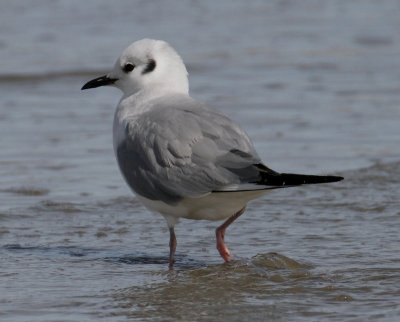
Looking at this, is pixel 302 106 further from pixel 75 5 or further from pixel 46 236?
pixel 75 5

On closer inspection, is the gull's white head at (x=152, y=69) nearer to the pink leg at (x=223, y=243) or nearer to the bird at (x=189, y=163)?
the bird at (x=189, y=163)

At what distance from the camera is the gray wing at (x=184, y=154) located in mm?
5652

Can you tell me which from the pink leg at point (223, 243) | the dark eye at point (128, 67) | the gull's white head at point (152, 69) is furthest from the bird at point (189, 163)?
the dark eye at point (128, 67)

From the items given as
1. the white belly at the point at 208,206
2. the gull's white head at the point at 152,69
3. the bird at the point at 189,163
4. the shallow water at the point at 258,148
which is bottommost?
the shallow water at the point at 258,148

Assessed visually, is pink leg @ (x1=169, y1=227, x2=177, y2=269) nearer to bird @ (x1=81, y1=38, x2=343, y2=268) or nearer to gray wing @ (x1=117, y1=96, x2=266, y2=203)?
bird @ (x1=81, y1=38, x2=343, y2=268)

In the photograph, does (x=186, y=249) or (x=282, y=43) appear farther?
(x=282, y=43)

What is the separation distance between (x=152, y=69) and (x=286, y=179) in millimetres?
1421

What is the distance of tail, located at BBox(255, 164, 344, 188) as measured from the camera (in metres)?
A: 5.29

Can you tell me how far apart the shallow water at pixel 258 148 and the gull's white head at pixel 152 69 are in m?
0.86

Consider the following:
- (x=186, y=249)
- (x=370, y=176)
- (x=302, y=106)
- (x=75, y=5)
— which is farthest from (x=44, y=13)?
(x=186, y=249)

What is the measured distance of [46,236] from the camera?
21.7 ft

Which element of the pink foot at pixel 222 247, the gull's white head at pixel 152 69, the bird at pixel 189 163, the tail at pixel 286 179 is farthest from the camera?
the gull's white head at pixel 152 69

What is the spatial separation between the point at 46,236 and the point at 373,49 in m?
6.88

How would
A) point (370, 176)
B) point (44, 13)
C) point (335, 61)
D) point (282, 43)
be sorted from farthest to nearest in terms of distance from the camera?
point (44, 13) → point (282, 43) → point (335, 61) → point (370, 176)
